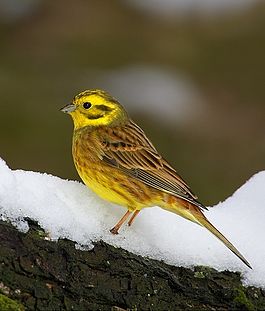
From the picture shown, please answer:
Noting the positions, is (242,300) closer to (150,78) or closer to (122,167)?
(122,167)

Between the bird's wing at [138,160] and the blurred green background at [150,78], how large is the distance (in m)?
6.37

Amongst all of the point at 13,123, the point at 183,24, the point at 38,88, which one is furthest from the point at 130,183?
the point at 183,24

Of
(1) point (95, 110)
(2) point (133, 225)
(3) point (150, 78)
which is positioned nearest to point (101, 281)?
(2) point (133, 225)

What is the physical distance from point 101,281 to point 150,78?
39.1 ft

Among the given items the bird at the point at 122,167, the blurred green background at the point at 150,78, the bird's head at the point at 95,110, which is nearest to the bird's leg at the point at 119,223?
the bird at the point at 122,167

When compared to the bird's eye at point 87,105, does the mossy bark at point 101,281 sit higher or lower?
lower

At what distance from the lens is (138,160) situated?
175 inches

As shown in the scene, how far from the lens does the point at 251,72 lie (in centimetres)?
1631

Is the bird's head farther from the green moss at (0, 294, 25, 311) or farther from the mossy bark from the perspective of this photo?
the green moss at (0, 294, 25, 311)

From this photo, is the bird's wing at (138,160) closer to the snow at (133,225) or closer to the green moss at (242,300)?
the snow at (133,225)

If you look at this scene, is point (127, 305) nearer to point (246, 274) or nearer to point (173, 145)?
point (246, 274)

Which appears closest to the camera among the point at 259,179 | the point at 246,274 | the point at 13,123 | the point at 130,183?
the point at 246,274

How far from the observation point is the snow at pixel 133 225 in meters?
3.82

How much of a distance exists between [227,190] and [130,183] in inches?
290
